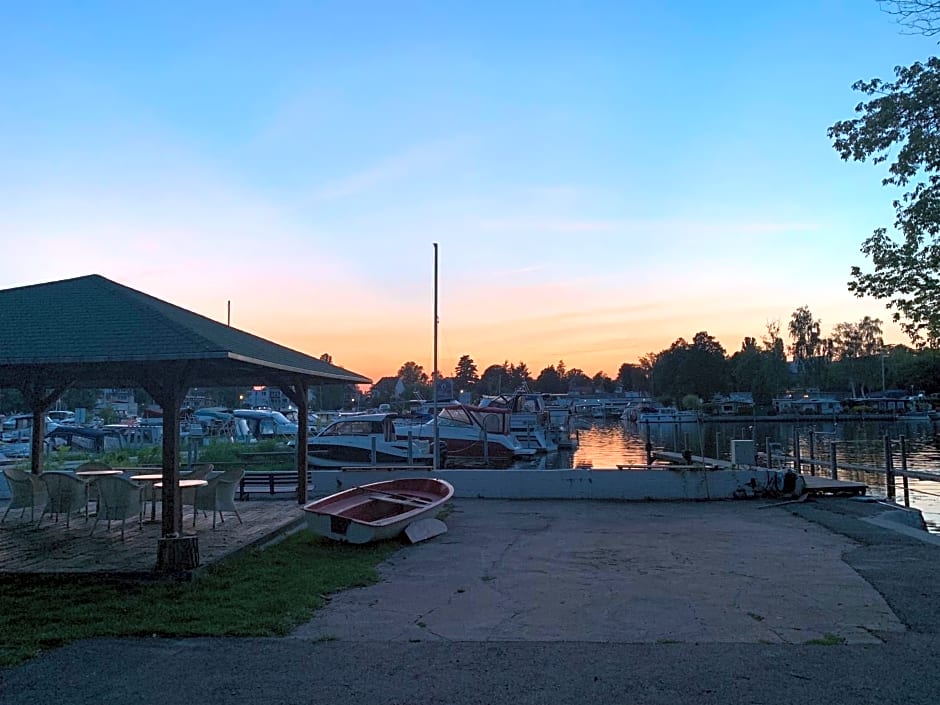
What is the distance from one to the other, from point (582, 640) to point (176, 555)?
171 inches

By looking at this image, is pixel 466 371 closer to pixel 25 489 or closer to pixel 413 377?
pixel 413 377

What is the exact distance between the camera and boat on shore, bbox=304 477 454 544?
1019cm

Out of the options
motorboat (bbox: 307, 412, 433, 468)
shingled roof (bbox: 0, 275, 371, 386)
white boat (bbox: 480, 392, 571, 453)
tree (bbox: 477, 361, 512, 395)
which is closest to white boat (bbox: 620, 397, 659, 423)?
tree (bbox: 477, 361, 512, 395)

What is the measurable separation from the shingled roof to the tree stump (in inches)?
72.1

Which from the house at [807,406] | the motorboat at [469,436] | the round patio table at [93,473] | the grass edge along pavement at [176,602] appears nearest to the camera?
the grass edge along pavement at [176,602]

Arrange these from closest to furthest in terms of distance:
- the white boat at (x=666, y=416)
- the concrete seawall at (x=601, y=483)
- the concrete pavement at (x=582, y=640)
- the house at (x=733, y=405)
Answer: the concrete pavement at (x=582, y=640)
the concrete seawall at (x=601, y=483)
the white boat at (x=666, y=416)
the house at (x=733, y=405)

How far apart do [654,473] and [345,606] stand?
970 cm

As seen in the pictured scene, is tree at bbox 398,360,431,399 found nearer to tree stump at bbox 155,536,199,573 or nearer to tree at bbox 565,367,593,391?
tree at bbox 565,367,593,391

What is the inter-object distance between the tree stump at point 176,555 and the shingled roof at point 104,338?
183 cm

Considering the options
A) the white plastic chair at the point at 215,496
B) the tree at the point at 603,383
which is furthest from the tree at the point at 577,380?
the white plastic chair at the point at 215,496

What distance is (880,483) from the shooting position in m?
24.4

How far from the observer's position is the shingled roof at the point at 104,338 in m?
7.75

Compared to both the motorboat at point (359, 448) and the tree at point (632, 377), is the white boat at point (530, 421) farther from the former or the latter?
the tree at point (632, 377)

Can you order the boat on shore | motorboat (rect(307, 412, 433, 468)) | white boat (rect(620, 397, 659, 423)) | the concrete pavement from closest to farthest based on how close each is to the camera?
the concrete pavement < the boat on shore < motorboat (rect(307, 412, 433, 468)) < white boat (rect(620, 397, 659, 423))
